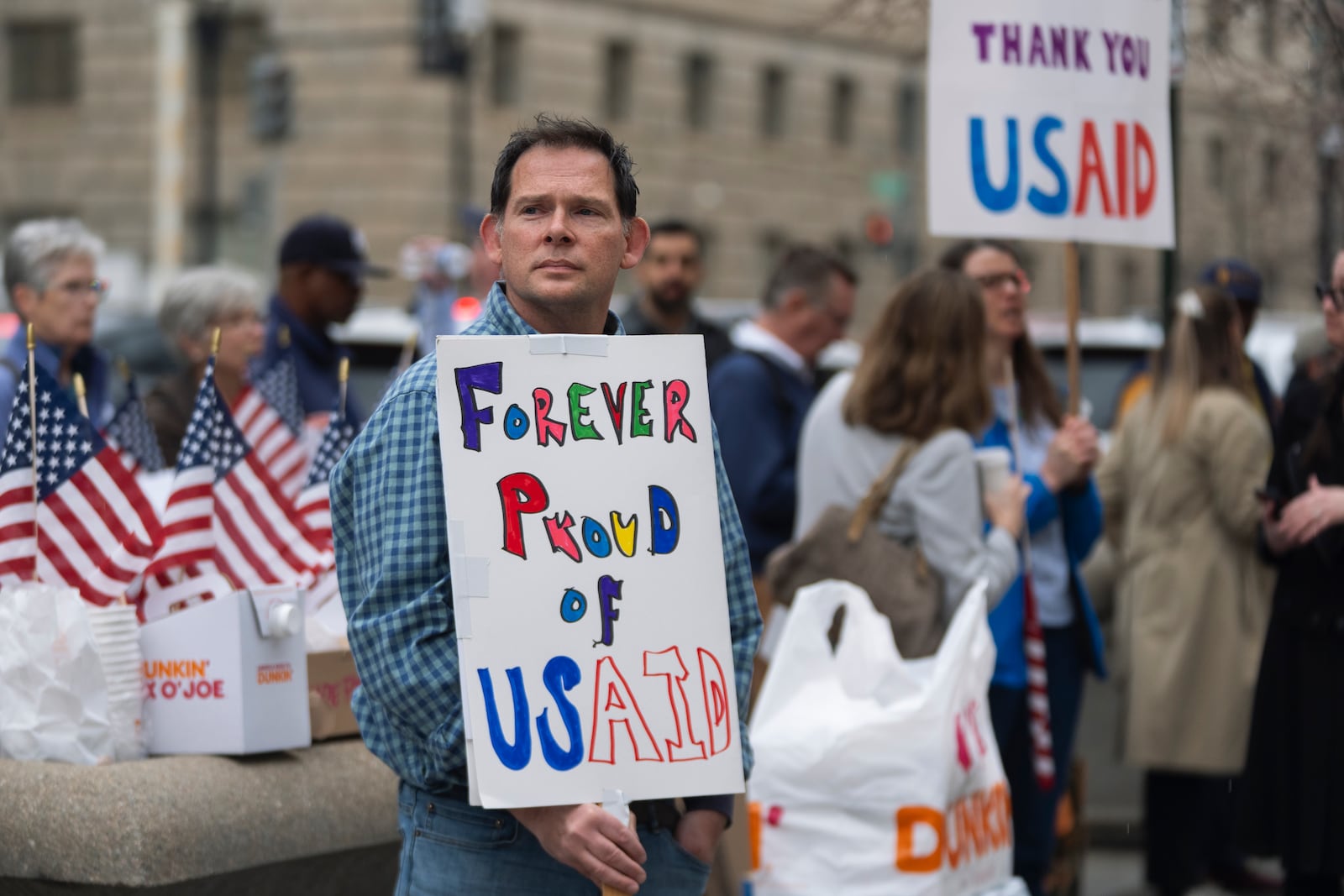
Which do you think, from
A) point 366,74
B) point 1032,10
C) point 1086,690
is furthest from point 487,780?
point 366,74

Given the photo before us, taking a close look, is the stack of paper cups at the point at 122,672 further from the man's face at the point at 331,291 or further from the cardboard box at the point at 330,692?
the man's face at the point at 331,291

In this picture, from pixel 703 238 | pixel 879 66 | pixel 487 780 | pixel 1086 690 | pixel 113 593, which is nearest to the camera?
pixel 487 780

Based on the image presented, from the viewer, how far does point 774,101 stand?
128 feet

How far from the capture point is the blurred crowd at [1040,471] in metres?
5.63

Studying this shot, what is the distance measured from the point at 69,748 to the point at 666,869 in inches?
62.5

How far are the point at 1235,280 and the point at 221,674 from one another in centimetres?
437

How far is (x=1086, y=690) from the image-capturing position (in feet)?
29.5

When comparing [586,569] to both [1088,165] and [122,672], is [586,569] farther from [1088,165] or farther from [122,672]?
[1088,165]

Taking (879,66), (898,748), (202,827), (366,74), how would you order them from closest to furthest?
(202,827) < (898,748) < (366,74) < (879,66)

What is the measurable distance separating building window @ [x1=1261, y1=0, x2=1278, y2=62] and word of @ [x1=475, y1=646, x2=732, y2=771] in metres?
5.48

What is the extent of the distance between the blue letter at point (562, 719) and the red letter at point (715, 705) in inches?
9.1

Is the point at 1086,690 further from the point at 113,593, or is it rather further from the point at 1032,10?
the point at 113,593

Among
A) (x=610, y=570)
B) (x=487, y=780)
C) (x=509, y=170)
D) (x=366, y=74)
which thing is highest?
(x=366, y=74)

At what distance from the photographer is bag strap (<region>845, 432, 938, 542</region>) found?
18.2 feet
